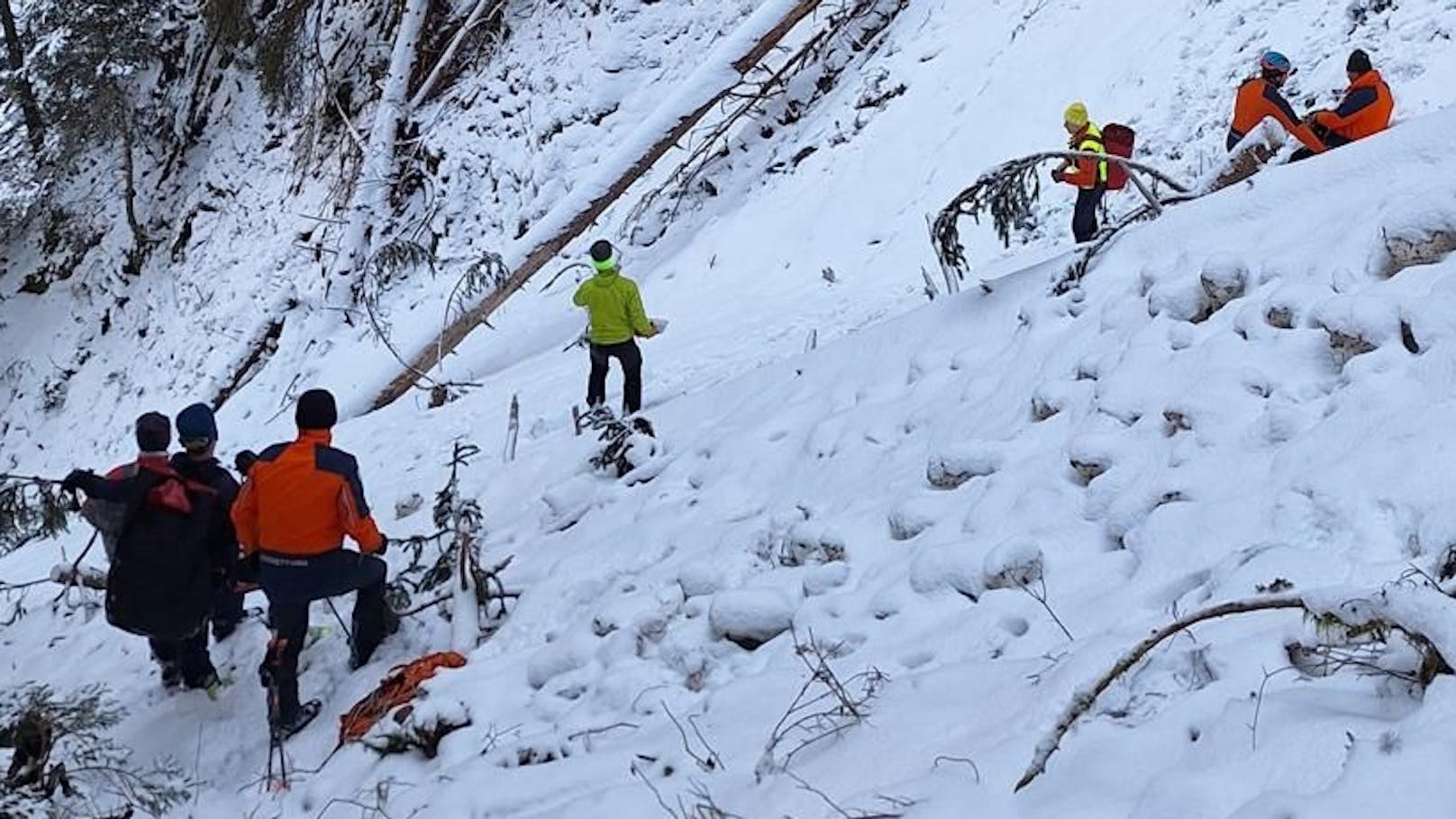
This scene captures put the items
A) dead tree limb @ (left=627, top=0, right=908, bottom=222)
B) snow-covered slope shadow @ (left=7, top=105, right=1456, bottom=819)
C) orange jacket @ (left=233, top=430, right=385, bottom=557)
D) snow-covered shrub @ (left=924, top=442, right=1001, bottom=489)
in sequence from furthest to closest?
dead tree limb @ (left=627, top=0, right=908, bottom=222) < orange jacket @ (left=233, top=430, right=385, bottom=557) < snow-covered shrub @ (left=924, top=442, right=1001, bottom=489) < snow-covered slope shadow @ (left=7, top=105, right=1456, bottom=819)

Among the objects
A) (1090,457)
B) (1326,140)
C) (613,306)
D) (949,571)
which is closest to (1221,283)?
(1090,457)

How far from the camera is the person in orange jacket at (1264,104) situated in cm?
799

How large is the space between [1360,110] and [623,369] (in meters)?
4.78

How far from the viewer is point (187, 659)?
6141 mm

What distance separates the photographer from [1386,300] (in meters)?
4.38

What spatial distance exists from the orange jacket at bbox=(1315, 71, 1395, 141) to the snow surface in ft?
3.89

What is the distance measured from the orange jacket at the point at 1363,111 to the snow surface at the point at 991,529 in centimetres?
119

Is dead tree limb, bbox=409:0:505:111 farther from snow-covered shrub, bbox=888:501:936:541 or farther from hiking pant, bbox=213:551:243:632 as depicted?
snow-covered shrub, bbox=888:501:936:541

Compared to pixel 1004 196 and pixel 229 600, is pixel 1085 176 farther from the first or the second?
pixel 229 600

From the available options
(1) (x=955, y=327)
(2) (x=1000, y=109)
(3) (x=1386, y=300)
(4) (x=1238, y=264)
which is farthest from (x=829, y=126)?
(3) (x=1386, y=300)

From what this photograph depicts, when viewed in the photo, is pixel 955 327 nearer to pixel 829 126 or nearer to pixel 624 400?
pixel 624 400

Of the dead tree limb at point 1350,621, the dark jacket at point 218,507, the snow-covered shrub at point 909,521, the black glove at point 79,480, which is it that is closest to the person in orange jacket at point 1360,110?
the snow-covered shrub at point 909,521

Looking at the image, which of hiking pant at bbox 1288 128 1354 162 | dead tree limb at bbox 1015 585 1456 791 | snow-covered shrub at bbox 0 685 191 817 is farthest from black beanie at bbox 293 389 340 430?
hiking pant at bbox 1288 128 1354 162

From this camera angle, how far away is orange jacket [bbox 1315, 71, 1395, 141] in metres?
7.52
